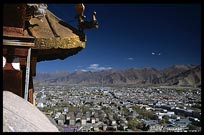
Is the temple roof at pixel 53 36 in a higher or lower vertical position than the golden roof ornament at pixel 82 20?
lower

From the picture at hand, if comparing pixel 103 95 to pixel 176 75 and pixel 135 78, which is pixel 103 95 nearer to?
pixel 176 75

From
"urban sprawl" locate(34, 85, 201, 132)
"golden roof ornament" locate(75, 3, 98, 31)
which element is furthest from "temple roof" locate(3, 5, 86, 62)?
"urban sprawl" locate(34, 85, 201, 132)

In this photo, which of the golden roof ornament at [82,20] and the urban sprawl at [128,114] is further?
the urban sprawl at [128,114]

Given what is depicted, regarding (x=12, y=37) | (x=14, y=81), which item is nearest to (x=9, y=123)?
(x=14, y=81)

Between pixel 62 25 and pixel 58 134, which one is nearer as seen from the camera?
pixel 58 134

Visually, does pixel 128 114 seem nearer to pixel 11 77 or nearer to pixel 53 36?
pixel 53 36

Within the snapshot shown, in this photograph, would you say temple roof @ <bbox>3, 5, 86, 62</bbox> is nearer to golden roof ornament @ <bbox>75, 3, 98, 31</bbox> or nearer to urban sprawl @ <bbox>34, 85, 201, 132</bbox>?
golden roof ornament @ <bbox>75, 3, 98, 31</bbox>

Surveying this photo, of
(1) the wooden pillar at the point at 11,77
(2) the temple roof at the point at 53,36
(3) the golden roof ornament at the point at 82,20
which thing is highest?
(3) the golden roof ornament at the point at 82,20

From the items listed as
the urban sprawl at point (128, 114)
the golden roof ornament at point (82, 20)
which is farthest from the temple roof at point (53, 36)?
the urban sprawl at point (128, 114)

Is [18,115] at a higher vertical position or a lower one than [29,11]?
lower

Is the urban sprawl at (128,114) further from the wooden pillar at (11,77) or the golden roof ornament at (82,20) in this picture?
the golden roof ornament at (82,20)

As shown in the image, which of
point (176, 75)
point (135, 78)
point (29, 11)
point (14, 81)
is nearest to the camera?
point (14, 81)
